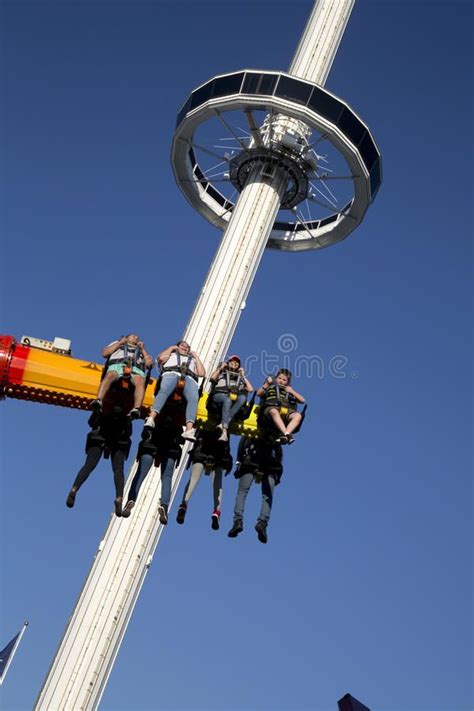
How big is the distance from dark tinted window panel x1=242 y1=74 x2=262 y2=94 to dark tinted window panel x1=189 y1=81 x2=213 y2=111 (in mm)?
1538

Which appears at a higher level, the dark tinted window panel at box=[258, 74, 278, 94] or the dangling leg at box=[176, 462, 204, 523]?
the dark tinted window panel at box=[258, 74, 278, 94]

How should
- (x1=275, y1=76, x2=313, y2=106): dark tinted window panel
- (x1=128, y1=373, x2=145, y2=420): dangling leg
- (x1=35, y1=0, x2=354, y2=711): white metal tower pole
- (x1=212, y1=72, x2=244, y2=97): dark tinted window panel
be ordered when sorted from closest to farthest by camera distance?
(x1=128, y1=373, x2=145, y2=420): dangling leg
(x1=35, y1=0, x2=354, y2=711): white metal tower pole
(x1=275, y1=76, x2=313, y2=106): dark tinted window panel
(x1=212, y1=72, x2=244, y2=97): dark tinted window panel

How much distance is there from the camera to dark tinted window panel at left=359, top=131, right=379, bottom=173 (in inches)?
1302

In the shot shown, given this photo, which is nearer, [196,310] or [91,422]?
[91,422]

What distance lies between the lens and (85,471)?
14.6 metres

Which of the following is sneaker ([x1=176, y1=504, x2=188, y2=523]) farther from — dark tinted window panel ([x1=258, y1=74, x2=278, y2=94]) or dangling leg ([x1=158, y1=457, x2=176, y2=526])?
dark tinted window panel ([x1=258, y1=74, x2=278, y2=94])

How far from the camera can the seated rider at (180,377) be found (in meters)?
15.0

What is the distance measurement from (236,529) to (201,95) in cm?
2286

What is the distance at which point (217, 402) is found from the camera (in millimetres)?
16172

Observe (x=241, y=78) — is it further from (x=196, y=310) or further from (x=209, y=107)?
(x=196, y=310)

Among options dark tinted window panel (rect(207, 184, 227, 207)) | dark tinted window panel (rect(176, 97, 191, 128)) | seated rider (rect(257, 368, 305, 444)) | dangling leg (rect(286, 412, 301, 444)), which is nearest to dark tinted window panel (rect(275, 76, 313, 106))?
dark tinted window panel (rect(176, 97, 191, 128))

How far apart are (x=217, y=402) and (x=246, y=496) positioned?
6.00ft

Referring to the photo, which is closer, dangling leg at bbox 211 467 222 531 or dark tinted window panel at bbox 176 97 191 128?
dangling leg at bbox 211 467 222 531

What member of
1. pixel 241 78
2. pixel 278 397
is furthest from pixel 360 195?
pixel 278 397
